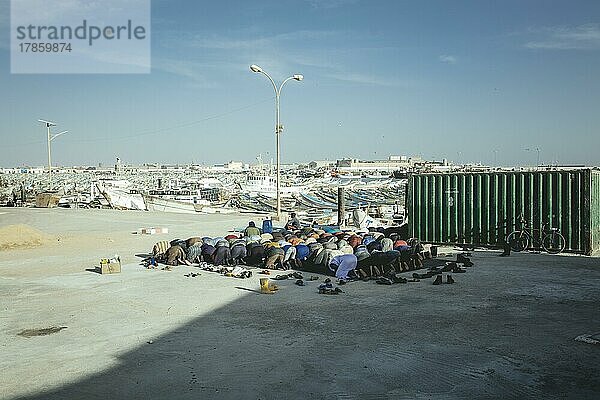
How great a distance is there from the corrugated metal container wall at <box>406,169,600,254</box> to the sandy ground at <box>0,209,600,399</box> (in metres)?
2.55

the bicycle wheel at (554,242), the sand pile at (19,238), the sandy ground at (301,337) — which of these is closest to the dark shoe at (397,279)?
the sandy ground at (301,337)

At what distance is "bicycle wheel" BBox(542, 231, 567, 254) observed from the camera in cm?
1664

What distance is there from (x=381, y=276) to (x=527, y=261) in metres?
5.02

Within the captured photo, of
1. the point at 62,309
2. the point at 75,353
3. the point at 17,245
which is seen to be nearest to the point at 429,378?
the point at 75,353

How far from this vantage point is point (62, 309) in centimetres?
1054

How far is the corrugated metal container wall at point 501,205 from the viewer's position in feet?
53.6

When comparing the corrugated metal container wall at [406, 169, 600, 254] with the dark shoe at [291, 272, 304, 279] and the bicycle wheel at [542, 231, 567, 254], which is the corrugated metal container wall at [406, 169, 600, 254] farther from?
the dark shoe at [291, 272, 304, 279]

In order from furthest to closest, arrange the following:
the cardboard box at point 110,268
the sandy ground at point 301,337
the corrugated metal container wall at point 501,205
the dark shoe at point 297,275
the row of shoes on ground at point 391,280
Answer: the corrugated metal container wall at point 501,205
the cardboard box at point 110,268
the dark shoe at point 297,275
the row of shoes on ground at point 391,280
the sandy ground at point 301,337

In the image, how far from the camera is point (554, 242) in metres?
16.8

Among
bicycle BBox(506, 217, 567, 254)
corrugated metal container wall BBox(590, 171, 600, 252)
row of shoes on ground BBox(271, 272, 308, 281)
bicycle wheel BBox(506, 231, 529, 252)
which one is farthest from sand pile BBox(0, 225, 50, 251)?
corrugated metal container wall BBox(590, 171, 600, 252)

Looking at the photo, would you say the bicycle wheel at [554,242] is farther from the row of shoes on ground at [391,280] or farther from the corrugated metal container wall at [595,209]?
the row of shoes on ground at [391,280]

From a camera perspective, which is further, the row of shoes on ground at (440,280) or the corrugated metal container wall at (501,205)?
the corrugated metal container wall at (501,205)

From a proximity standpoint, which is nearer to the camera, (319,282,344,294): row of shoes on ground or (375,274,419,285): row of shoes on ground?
(319,282,344,294): row of shoes on ground

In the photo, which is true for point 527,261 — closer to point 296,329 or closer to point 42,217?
point 296,329
